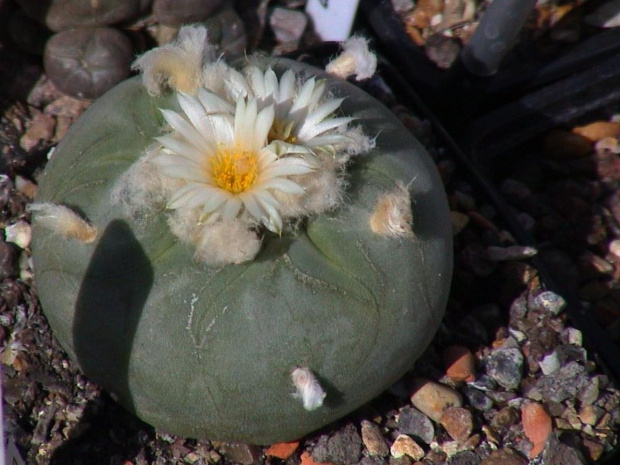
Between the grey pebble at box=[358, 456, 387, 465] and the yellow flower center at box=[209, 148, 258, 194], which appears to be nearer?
the yellow flower center at box=[209, 148, 258, 194]

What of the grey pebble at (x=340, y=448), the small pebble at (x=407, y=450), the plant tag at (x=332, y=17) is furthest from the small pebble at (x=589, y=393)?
the plant tag at (x=332, y=17)

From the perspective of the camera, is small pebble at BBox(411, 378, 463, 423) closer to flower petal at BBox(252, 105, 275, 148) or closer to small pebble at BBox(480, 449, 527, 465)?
small pebble at BBox(480, 449, 527, 465)

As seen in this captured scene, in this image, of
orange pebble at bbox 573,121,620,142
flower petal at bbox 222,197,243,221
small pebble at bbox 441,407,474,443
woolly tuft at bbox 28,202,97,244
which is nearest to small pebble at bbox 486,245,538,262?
small pebble at bbox 441,407,474,443

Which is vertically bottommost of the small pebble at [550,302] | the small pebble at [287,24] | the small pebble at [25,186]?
the small pebble at [550,302]

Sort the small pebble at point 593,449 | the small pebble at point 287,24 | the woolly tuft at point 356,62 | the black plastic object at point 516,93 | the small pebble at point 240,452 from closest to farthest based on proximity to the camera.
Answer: the woolly tuft at point 356,62 < the small pebble at point 240,452 < the small pebble at point 593,449 < the black plastic object at point 516,93 < the small pebble at point 287,24

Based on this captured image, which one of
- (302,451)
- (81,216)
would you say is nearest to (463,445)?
(302,451)

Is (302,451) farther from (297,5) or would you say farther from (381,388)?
(297,5)

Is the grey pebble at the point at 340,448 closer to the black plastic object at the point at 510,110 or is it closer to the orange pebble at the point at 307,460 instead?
the orange pebble at the point at 307,460

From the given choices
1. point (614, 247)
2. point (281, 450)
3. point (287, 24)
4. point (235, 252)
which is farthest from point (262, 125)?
point (614, 247)
